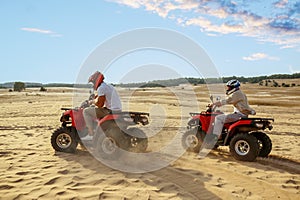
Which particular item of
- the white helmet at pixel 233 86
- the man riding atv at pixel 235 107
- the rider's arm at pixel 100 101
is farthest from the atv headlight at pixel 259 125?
the rider's arm at pixel 100 101

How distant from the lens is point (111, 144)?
22.3 ft

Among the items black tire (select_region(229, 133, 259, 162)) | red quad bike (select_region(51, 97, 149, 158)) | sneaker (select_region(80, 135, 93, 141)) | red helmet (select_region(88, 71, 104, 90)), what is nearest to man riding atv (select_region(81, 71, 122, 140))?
red helmet (select_region(88, 71, 104, 90))

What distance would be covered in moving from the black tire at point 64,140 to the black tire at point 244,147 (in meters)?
3.83

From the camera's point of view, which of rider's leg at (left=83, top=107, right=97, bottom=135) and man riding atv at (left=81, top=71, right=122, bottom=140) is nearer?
man riding atv at (left=81, top=71, right=122, bottom=140)

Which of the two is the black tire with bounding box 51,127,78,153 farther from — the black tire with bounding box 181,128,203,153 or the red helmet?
the black tire with bounding box 181,128,203,153

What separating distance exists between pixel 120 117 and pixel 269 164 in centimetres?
354

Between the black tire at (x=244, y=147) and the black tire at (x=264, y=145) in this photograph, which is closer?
the black tire at (x=244, y=147)

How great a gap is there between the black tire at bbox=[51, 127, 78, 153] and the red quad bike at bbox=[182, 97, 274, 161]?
116 inches

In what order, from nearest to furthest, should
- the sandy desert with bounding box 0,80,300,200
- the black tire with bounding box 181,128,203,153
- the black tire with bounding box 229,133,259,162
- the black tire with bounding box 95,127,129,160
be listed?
the sandy desert with bounding box 0,80,300,200 < the black tire with bounding box 95,127,129,160 < the black tire with bounding box 229,133,259,162 < the black tire with bounding box 181,128,203,153

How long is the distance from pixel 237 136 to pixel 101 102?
10.9 ft

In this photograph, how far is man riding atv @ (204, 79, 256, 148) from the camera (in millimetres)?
7383

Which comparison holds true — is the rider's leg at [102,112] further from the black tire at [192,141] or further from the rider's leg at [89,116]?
the black tire at [192,141]

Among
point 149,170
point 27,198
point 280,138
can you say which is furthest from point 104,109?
point 280,138

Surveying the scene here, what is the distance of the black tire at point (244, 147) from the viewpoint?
698 centimetres
